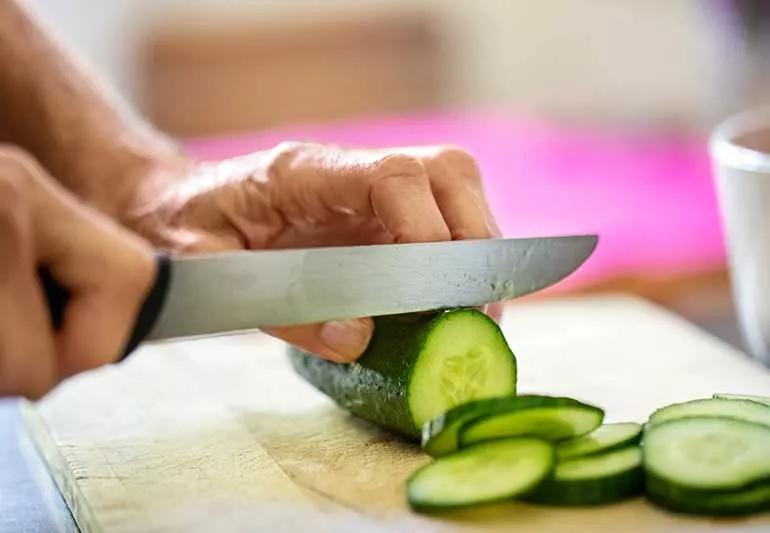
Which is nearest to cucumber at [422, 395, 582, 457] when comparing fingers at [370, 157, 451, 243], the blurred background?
fingers at [370, 157, 451, 243]

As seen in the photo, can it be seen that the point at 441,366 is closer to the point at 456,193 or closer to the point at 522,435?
the point at 522,435

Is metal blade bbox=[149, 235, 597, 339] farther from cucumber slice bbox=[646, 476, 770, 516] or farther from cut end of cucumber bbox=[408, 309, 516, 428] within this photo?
cucumber slice bbox=[646, 476, 770, 516]

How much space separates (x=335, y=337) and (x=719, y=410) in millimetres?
440

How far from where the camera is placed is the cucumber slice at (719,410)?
4.09 feet

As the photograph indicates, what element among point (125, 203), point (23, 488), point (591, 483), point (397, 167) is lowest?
point (23, 488)

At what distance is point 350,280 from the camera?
4.28ft

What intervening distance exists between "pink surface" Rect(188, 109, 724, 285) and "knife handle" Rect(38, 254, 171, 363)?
46.2 inches

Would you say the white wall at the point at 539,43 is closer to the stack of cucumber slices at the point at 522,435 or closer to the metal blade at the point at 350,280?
the metal blade at the point at 350,280

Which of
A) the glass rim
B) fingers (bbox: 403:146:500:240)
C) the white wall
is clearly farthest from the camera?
the white wall

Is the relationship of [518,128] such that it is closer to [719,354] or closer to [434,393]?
[719,354]

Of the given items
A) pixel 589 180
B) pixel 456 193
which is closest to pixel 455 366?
pixel 456 193

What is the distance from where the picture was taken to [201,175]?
1638 mm

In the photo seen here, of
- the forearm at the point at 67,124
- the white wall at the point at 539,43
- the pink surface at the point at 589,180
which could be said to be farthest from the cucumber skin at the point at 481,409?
the white wall at the point at 539,43

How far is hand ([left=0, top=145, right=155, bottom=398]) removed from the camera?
105 cm
